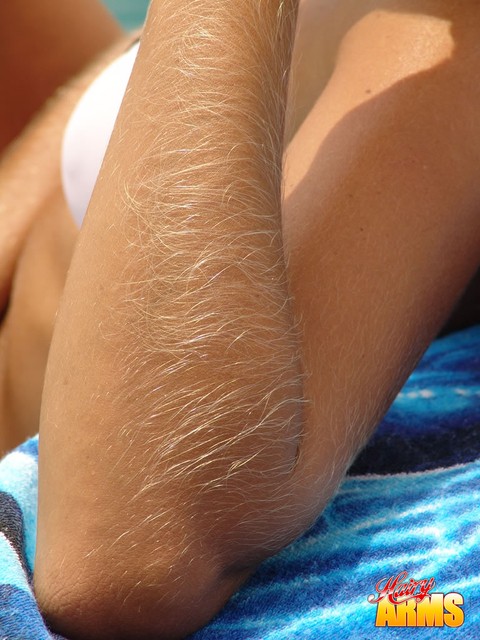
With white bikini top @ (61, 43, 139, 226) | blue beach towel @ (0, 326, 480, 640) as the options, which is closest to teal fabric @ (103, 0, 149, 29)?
white bikini top @ (61, 43, 139, 226)

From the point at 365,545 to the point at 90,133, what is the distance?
0.59 metres

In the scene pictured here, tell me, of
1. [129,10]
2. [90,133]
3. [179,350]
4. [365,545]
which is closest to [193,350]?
[179,350]

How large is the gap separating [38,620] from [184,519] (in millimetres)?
119

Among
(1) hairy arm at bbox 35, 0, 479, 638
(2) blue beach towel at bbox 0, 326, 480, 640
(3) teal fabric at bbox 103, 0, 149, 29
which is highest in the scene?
(3) teal fabric at bbox 103, 0, 149, 29

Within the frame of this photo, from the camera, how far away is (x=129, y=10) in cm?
323

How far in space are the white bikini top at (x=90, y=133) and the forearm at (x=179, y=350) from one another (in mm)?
390

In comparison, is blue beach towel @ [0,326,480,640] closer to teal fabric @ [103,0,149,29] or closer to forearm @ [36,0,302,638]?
forearm @ [36,0,302,638]

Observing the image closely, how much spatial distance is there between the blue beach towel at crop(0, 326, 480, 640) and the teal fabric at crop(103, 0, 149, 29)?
2827 mm

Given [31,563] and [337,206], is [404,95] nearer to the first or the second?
[337,206]

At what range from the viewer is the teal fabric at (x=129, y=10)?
3.21 meters

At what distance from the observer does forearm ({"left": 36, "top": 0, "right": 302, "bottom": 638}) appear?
53 centimetres

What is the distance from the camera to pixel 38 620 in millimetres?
532

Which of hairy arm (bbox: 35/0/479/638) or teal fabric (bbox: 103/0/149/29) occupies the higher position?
teal fabric (bbox: 103/0/149/29)

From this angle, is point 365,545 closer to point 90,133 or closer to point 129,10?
point 90,133
